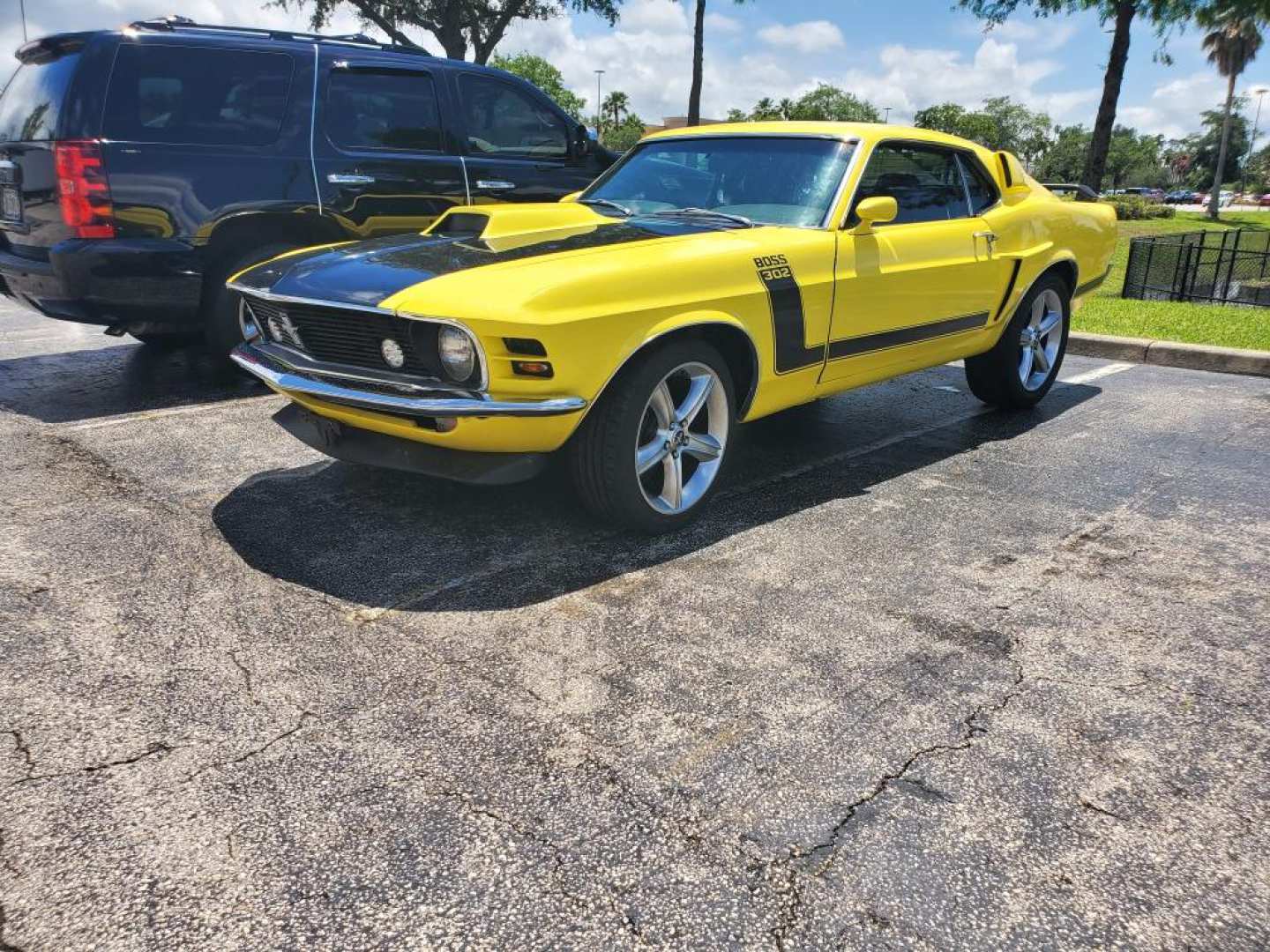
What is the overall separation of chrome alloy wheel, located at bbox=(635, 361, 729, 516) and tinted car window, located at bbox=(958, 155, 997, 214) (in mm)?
2315

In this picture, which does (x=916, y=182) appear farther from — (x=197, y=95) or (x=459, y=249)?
(x=197, y=95)

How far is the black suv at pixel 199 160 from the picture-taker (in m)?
5.25

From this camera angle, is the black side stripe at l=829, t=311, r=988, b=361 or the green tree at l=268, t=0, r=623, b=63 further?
the green tree at l=268, t=0, r=623, b=63

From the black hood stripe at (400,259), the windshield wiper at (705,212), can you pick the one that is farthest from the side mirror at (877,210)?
the black hood stripe at (400,259)

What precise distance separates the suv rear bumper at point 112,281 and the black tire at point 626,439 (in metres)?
3.23

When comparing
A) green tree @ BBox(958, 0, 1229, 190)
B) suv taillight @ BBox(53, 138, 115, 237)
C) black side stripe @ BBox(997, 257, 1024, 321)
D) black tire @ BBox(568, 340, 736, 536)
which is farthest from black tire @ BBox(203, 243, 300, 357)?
green tree @ BBox(958, 0, 1229, 190)

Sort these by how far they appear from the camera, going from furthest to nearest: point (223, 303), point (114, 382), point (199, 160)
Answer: point (114, 382)
point (223, 303)
point (199, 160)

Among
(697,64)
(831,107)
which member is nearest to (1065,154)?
(831,107)

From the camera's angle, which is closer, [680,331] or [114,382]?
[680,331]

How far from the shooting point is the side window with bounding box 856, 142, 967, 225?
4.57 meters

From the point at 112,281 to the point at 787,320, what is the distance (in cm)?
376

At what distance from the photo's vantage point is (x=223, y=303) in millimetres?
5746

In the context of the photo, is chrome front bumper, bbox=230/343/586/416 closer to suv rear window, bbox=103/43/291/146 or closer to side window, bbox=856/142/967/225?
side window, bbox=856/142/967/225

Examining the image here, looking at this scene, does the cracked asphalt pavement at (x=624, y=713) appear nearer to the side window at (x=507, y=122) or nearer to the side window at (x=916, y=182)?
the side window at (x=916, y=182)
